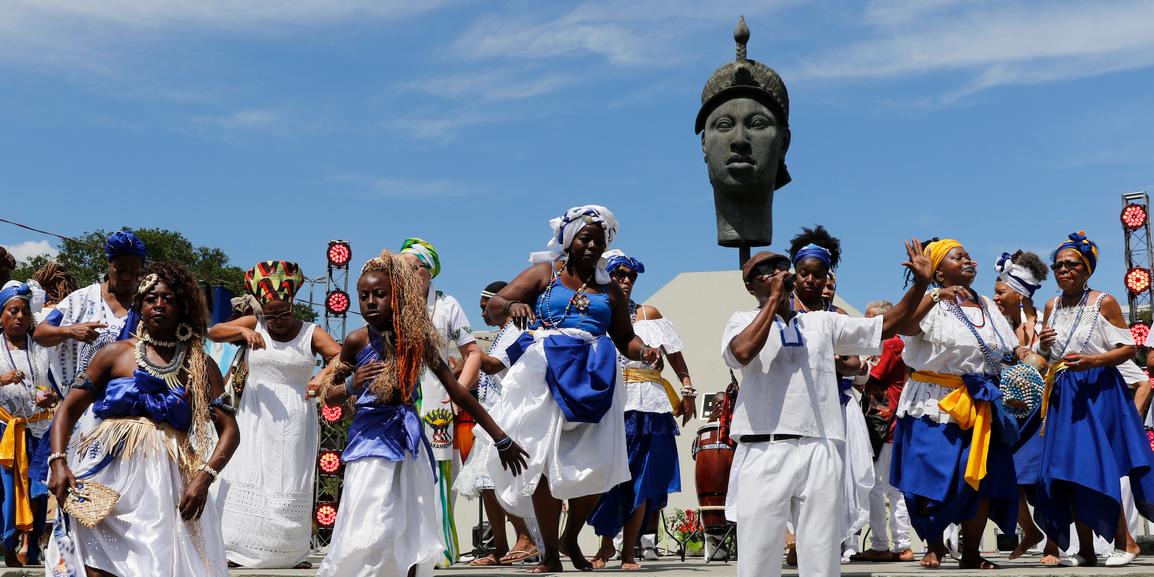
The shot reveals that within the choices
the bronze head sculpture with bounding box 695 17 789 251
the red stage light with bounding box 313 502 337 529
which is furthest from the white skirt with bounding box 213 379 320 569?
the bronze head sculpture with bounding box 695 17 789 251

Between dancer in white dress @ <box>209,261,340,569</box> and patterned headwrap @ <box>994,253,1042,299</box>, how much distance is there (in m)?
4.38

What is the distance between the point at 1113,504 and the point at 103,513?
18.5 ft

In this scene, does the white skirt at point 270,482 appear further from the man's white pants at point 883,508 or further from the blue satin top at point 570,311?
the man's white pants at point 883,508

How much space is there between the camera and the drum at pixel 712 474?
36.9 ft

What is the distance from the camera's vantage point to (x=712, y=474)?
11414 mm

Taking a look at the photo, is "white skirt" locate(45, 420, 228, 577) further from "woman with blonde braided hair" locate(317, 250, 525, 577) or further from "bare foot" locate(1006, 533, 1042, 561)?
"bare foot" locate(1006, 533, 1042, 561)

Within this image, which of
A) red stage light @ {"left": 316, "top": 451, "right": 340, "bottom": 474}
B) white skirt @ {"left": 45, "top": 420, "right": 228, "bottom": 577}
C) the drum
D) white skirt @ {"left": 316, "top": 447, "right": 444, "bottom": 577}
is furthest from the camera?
red stage light @ {"left": 316, "top": 451, "right": 340, "bottom": 474}

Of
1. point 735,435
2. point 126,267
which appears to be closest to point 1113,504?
point 735,435

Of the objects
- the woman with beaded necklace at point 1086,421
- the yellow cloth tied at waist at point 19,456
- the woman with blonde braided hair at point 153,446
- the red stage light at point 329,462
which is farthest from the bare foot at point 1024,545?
the red stage light at point 329,462

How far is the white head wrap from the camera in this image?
24.3ft

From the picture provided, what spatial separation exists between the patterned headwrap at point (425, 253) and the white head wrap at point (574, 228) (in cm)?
95

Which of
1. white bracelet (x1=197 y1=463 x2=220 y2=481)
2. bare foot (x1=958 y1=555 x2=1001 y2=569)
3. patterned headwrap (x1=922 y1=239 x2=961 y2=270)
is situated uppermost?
patterned headwrap (x1=922 y1=239 x2=961 y2=270)

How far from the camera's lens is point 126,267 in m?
7.54

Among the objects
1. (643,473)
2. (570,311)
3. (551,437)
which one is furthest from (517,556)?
(570,311)
